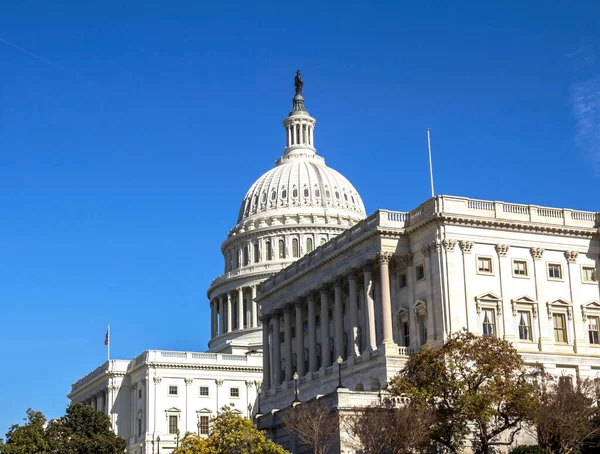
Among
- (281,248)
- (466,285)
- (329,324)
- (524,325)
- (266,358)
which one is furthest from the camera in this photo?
(281,248)

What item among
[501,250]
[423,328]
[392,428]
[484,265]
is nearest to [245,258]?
[423,328]

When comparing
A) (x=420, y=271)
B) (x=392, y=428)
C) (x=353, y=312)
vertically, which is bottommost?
(x=392, y=428)

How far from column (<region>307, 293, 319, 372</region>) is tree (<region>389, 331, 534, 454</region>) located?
1155 inches

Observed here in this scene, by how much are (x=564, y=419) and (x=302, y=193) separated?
329 feet

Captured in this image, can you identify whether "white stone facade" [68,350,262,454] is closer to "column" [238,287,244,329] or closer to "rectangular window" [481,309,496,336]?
"column" [238,287,244,329]

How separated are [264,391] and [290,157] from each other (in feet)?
226

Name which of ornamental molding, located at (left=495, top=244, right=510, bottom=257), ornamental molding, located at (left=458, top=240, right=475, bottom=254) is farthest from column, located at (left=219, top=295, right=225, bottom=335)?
ornamental molding, located at (left=458, top=240, right=475, bottom=254)

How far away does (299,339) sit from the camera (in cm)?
10388

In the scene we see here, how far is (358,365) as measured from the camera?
8900 centimetres

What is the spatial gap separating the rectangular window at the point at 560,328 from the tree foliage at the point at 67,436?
3998 centimetres

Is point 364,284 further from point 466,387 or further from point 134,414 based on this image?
point 134,414

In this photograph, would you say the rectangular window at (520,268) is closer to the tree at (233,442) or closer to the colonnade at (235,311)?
the tree at (233,442)

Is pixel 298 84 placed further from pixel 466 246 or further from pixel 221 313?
pixel 466 246

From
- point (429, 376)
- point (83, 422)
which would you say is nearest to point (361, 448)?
point (429, 376)
